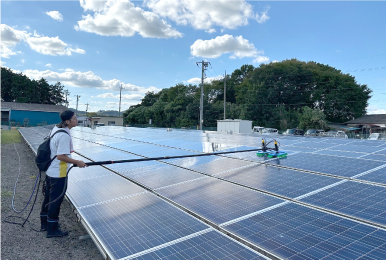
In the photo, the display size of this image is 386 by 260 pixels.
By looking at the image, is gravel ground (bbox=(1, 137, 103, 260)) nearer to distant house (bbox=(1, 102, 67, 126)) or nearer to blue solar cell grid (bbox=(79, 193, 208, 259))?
blue solar cell grid (bbox=(79, 193, 208, 259))

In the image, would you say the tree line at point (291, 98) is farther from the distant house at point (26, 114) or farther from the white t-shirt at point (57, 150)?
the white t-shirt at point (57, 150)

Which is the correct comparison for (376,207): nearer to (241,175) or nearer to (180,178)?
(241,175)

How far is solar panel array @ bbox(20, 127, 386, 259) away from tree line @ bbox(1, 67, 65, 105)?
3619 inches

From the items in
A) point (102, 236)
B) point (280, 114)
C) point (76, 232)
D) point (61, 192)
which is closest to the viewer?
point (102, 236)

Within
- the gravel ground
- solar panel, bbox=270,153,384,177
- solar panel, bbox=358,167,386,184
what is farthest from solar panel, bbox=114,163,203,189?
solar panel, bbox=358,167,386,184

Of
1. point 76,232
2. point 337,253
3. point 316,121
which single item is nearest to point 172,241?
point 337,253

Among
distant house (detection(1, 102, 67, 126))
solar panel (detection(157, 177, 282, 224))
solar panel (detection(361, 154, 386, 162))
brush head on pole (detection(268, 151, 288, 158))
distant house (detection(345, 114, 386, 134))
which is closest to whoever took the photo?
solar panel (detection(157, 177, 282, 224))

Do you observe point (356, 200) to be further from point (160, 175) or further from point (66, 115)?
point (66, 115)

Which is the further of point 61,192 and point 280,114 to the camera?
point 280,114

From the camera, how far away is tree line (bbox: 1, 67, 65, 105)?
81.2 m

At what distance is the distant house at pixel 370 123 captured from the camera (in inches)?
1970

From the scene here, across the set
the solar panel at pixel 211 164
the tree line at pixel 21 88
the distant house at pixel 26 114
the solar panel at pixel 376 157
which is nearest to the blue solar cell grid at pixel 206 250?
the solar panel at pixel 211 164

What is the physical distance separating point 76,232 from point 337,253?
5.27 metres

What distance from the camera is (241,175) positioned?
20.0 feet
